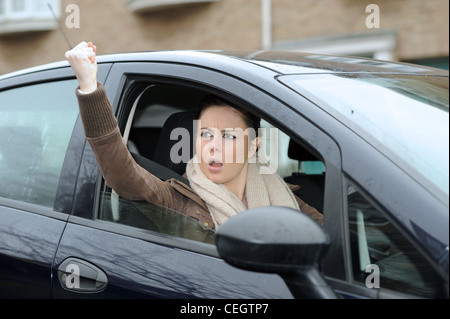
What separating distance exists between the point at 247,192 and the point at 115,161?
1.76 ft

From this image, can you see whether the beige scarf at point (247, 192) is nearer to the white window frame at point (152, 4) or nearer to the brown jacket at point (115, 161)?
the brown jacket at point (115, 161)

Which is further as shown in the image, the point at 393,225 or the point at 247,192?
the point at 247,192

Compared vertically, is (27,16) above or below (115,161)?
above

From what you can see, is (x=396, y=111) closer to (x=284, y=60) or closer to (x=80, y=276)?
(x=284, y=60)

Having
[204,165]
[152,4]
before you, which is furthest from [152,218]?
[152,4]

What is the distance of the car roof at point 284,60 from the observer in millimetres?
1936

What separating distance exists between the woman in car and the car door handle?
24 centimetres

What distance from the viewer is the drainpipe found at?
984 cm

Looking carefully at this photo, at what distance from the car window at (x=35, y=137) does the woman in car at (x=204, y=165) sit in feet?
0.97

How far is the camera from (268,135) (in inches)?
96.7

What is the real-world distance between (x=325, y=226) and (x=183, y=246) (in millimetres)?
415

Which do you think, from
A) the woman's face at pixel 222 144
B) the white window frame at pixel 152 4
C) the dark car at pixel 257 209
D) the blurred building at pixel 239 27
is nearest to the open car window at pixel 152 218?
the dark car at pixel 257 209

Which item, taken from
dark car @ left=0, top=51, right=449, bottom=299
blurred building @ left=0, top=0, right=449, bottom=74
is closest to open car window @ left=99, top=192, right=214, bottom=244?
dark car @ left=0, top=51, right=449, bottom=299

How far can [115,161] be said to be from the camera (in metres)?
1.90
